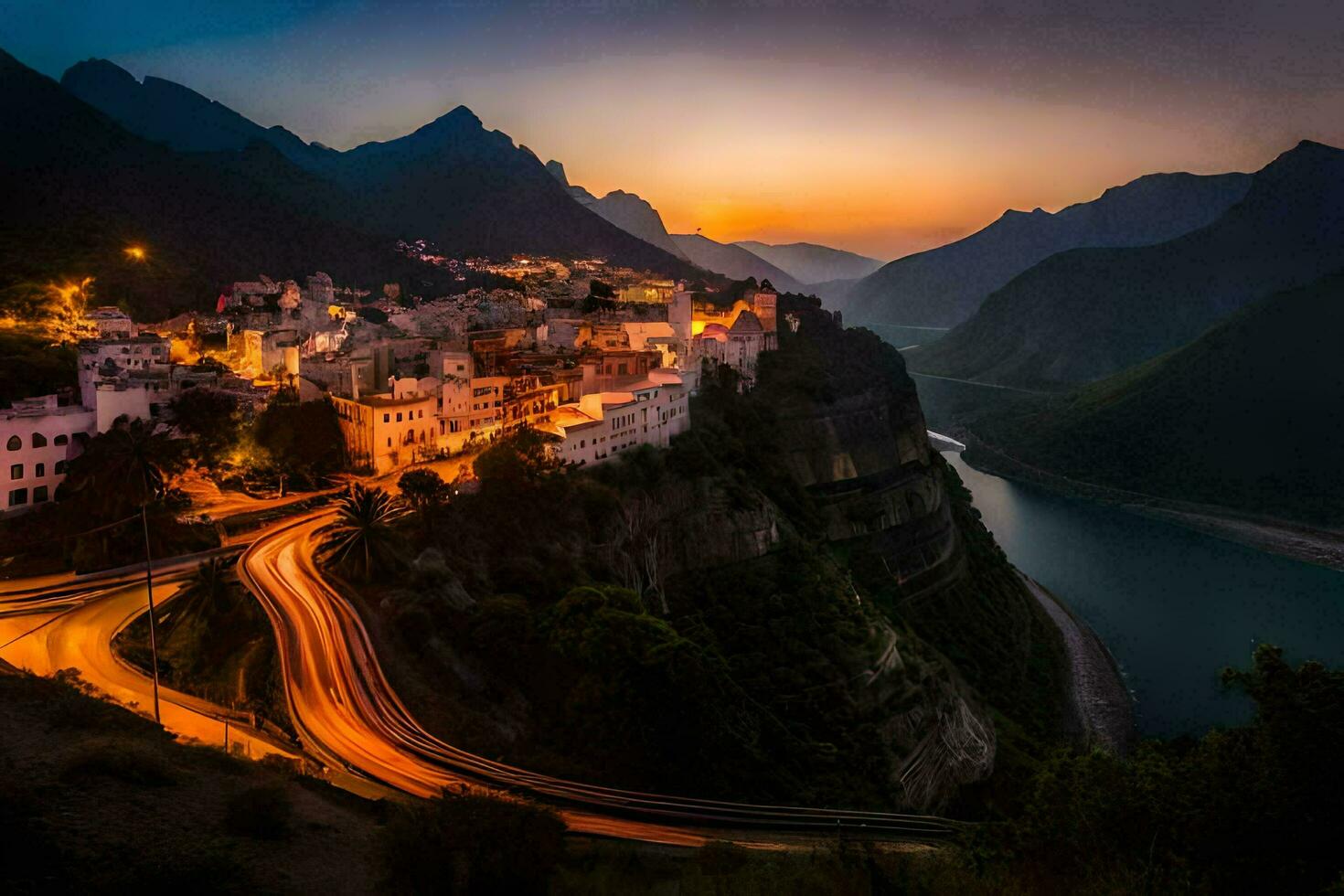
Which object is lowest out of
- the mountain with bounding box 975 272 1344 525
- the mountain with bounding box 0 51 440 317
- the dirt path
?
the dirt path

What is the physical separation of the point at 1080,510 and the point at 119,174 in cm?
7598

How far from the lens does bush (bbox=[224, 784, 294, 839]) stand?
35.2 ft

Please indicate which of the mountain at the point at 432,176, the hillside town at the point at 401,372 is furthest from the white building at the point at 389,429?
the mountain at the point at 432,176

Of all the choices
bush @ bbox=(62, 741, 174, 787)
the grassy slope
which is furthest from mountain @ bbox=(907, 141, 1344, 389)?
bush @ bbox=(62, 741, 174, 787)

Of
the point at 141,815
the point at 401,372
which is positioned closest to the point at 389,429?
the point at 401,372

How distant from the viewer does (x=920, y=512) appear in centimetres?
Answer: 4697

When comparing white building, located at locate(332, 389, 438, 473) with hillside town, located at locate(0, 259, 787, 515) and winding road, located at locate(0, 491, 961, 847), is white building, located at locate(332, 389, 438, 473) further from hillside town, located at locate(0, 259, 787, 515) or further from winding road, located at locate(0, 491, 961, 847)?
winding road, located at locate(0, 491, 961, 847)

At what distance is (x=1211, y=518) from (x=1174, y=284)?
92602 mm

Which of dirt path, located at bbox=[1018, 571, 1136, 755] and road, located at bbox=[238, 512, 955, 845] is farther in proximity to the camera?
dirt path, located at bbox=[1018, 571, 1136, 755]

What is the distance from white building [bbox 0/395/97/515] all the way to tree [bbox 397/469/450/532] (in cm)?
911

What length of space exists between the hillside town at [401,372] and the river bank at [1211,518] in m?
41.3

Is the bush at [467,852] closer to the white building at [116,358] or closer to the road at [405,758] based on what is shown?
the road at [405,758]

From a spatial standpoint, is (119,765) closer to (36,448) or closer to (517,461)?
(517,461)

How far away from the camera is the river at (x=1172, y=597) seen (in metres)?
40.2
